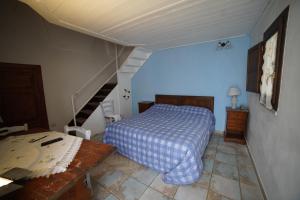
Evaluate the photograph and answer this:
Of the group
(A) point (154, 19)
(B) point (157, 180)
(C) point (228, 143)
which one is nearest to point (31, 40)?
(A) point (154, 19)

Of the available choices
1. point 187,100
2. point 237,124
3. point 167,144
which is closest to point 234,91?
point 237,124

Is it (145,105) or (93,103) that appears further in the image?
(145,105)

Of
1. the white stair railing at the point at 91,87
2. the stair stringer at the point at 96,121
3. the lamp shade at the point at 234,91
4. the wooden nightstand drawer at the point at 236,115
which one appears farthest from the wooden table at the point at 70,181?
the lamp shade at the point at 234,91

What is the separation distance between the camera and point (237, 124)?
9.27ft

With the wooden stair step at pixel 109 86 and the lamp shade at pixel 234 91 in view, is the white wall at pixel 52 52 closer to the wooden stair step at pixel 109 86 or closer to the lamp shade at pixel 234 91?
the wooden stair step at pixel 109 86

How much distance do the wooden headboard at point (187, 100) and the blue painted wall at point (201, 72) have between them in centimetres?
12

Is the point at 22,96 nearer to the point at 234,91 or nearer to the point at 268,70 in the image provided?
A: the point at 268,70

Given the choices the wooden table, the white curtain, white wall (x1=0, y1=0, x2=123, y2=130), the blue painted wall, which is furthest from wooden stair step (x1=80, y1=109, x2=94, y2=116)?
the white curtain

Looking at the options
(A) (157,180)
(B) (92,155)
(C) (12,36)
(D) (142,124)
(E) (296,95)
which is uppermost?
(C) (12,36)

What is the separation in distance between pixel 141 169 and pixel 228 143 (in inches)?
78.5

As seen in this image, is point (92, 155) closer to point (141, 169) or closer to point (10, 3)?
point (141, 169)

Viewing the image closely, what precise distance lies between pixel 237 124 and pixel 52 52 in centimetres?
456

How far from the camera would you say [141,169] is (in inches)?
83.8

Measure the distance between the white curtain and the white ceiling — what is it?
64 centimetres
